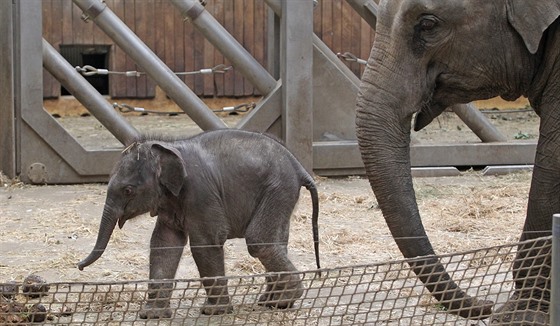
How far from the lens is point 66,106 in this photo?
622 inches

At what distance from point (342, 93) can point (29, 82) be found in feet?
9.34

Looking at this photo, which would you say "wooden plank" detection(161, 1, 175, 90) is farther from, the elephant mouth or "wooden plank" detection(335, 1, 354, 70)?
the elephant mouth

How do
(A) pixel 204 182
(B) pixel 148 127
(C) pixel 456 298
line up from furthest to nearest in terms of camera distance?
(B) pixel 148 127
(A) pixel 204 182
(C) pixel 456 298

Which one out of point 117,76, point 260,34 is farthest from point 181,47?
point 260,34

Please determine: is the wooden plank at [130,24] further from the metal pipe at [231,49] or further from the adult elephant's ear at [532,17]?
the adult elephant's ear at [532,17]

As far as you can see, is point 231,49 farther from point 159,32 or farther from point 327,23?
point 327,23

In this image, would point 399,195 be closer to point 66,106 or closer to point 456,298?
point 456,298

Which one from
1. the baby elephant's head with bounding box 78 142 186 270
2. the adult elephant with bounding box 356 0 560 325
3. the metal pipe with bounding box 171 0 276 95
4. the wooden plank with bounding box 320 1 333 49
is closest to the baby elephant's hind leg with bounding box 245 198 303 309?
the baby elephant's head with bounding box 78 142 186 270

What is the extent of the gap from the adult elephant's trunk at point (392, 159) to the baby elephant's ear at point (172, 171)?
3.76 feet

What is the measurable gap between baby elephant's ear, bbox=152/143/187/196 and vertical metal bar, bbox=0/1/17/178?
467 centimetres

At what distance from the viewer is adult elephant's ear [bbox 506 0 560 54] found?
17.2 ft

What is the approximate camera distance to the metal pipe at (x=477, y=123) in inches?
448

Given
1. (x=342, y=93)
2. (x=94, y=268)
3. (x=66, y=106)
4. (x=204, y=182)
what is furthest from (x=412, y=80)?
(x=66, y=106)

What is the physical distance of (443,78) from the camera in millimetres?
5477
